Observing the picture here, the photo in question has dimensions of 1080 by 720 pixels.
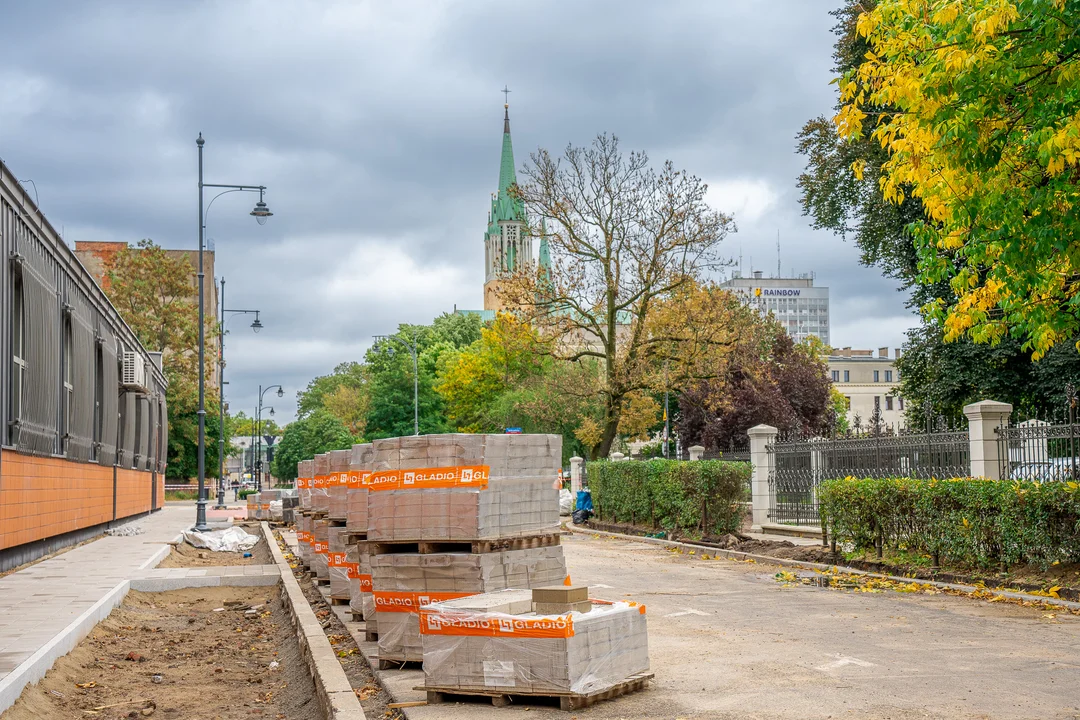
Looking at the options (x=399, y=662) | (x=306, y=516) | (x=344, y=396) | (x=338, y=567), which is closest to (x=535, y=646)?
(x=399, y=662)

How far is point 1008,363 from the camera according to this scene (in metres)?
30.0

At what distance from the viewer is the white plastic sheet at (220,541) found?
2414 centimetres

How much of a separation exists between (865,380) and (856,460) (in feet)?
371

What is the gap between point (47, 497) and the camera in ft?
61.4

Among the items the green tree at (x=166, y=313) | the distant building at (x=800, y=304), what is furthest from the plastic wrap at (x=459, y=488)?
the distant building at (x=800, y=304)

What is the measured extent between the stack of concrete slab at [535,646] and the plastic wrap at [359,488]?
131 inches

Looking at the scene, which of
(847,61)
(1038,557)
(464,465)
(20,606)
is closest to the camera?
(464,465)

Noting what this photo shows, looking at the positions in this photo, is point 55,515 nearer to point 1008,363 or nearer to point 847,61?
point 847,61

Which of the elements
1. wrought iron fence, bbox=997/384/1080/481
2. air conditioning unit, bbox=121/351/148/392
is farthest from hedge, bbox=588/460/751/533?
air conditioning unit, bbox=121/351/148/392

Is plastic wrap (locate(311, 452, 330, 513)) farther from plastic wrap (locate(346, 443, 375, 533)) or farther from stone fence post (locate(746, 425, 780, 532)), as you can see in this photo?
stone fence post (locate(746, 425, 780, 532))

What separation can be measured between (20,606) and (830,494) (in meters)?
12.2

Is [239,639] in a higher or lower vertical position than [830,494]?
lower

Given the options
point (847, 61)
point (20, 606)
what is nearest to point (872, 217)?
point (847, 61)

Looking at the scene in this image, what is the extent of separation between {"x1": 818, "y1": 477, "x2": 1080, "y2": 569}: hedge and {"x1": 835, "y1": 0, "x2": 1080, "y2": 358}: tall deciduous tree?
2473 mm
